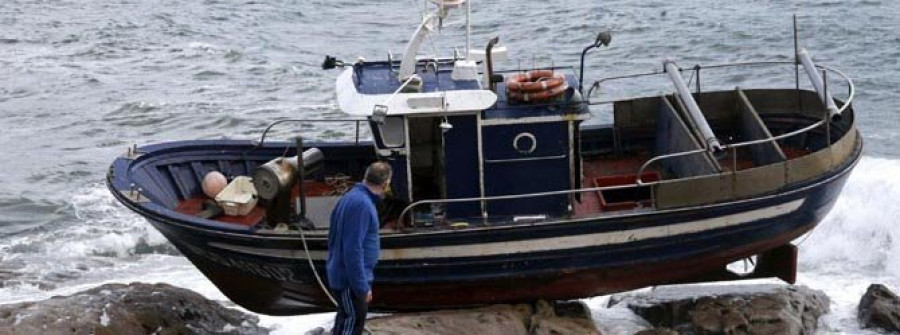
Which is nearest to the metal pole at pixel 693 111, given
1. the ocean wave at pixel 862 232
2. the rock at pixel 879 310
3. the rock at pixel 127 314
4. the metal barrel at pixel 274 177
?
the rock at pixel 879 310

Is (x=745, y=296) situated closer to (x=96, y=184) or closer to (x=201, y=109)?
(x=96, y=184)

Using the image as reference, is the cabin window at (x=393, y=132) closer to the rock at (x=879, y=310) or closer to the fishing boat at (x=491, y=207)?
→ the fishing boat at (x=491, y=207)

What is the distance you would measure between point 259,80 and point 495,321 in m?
17.0

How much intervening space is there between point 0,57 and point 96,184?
11.9 metres

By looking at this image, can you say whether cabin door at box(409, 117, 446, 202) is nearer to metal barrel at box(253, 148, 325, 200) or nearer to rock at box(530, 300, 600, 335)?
metal barrel at box(253, 148, 325, 200)

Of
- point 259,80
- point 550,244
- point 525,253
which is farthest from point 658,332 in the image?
point 259,80

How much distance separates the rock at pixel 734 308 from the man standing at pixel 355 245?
3.85 metres

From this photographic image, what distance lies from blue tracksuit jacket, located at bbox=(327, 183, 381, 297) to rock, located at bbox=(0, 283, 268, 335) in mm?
2674

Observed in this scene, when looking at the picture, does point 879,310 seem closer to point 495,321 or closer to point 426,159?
point 495,321

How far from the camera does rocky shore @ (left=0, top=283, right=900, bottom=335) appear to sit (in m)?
11.6

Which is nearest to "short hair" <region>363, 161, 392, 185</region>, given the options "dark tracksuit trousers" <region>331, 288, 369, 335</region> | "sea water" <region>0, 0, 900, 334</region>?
"dark tracksuit trousers" <region>331, 288, 369, 335</region>

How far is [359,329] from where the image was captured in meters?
10.3

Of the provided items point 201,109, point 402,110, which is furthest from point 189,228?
point 201,109

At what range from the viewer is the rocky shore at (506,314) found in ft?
38.0
